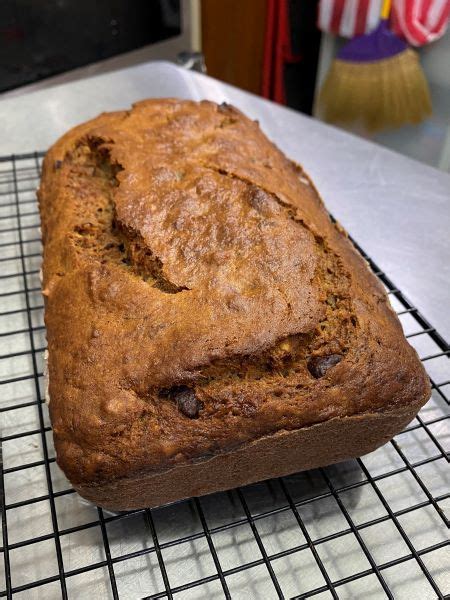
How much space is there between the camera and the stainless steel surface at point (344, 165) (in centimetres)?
176

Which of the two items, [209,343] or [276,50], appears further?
[276,50]

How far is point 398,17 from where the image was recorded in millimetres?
2973

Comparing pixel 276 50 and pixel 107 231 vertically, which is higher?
pixel 107 231

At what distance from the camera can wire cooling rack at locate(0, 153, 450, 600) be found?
1064mm

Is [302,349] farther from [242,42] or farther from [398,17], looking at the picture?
[242,42]

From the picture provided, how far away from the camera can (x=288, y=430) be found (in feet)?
3.41

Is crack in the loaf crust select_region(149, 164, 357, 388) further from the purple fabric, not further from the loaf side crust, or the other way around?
the purple fabric

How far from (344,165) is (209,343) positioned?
1362 mm

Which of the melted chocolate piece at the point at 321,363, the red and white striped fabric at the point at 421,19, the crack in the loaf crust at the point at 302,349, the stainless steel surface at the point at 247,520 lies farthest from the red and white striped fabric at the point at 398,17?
the melted chocolate piece at the point at 321,363

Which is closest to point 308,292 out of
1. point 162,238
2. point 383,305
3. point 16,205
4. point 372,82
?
point 383,305

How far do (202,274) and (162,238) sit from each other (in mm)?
143

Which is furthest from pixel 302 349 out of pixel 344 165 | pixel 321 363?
pixel 344 165

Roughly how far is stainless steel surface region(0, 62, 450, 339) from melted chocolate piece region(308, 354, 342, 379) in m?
0.60

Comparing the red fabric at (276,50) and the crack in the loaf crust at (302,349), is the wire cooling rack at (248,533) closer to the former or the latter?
the crack in the loaf crust at (302,349)
